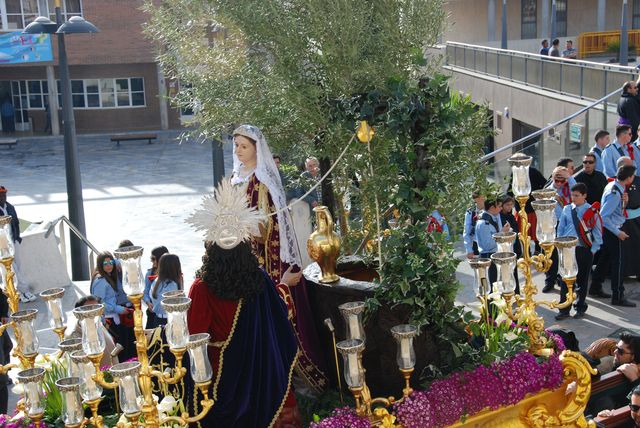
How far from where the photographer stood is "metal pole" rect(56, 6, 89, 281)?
14.9 meters

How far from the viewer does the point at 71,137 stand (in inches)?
592

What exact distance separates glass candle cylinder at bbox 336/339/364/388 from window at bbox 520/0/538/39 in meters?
36.6

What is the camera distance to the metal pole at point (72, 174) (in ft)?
48.9

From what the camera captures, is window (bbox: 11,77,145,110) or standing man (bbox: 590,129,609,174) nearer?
standing man (bbox: 590,129,609,174)

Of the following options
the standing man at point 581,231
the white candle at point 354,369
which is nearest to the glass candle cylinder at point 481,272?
the white candle at point 354,369

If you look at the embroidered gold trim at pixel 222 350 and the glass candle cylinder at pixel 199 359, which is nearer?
the glass candle cylinder at pixel 199 359

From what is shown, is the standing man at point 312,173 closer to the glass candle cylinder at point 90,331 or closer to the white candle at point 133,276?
the white candle at point 133,276

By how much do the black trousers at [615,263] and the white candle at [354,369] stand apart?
5.66 m

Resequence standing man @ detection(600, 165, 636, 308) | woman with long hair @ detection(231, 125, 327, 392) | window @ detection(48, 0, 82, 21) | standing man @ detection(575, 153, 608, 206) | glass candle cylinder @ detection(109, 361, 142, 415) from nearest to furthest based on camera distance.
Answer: glass candle cylinder @ detection(109, 361, 142, 415)
woman with long hair @ detection(231, 125, 327, 392)
standing man @ detection(600, 165, 636, 308)
standing man @ detection(575, 153, 608, 206)
window @ detection(48, 0, 82, 21)

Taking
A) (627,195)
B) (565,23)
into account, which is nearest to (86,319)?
(627,195)

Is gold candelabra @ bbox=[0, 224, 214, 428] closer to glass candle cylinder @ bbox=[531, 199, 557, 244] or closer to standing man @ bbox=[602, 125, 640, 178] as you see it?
glass candle cylinder @ bbox=[531, 199, 557, 244]

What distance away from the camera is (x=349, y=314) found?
555 centimetres

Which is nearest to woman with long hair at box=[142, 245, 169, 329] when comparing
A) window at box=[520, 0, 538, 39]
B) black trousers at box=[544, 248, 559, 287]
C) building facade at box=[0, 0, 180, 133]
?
black trousers at box=[544, 248, 559, 287]

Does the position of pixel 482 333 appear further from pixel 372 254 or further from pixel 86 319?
pixel 86 319
